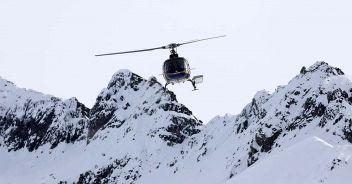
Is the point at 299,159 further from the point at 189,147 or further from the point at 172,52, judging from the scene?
the point at 189,147

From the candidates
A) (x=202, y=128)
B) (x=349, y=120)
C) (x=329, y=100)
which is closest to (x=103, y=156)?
(x=202, y=128)

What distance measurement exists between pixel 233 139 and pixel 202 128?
14.7 metres

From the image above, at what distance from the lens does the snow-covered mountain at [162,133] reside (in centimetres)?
12481

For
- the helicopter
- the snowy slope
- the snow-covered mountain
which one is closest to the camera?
the helicopter

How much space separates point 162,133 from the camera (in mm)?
164625

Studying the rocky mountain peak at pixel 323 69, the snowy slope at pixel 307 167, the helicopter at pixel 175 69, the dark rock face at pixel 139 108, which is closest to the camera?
the helicopter at pixel 175 69

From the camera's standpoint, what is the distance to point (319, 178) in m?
51.2

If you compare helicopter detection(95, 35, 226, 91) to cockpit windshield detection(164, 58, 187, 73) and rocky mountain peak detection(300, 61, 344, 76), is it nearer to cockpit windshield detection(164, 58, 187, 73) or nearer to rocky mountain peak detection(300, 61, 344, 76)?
cockpit windshield detection(164, 58, 187, 73)

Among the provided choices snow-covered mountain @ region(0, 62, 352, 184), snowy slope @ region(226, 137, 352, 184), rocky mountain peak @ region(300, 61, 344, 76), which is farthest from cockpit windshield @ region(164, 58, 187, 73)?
rocky mountain peak @ region(300, 61, 344, 76)

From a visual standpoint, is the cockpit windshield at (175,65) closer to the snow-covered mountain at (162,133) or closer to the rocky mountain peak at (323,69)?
the snow-covered mountain at (162,133)

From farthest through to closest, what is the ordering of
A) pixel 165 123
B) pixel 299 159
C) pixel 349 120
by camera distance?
pixel 165 123 → pixel 349 120 → pixel 299 159

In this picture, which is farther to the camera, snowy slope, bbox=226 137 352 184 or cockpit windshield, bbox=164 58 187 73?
snowy slope, bbox=226 137 352 184

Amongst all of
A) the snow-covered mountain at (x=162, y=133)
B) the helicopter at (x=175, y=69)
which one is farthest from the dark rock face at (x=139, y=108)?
the helicopter at (x=175, y=69)

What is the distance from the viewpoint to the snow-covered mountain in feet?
409
